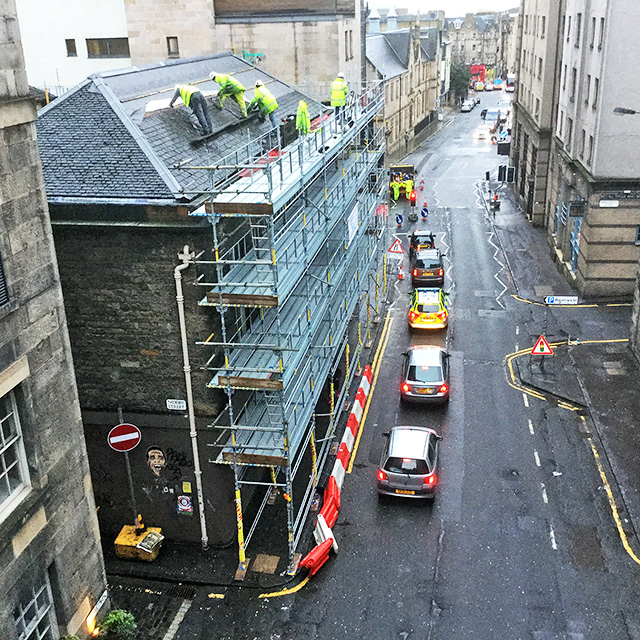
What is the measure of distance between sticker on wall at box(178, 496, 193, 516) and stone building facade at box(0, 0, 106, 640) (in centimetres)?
415

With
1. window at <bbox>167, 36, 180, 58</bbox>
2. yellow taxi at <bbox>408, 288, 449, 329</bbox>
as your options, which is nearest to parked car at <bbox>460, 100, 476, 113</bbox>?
window at <bbox>167, 36, 180, 58</bbox>

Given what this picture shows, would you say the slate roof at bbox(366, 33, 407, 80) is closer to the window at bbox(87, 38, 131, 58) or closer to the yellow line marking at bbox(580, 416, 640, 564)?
the window at bbox(87, 38, 131, 58)

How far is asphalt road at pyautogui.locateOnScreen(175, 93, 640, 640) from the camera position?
1538 centimetres

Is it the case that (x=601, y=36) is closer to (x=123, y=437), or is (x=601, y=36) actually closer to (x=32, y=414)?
(x=123, y=437)

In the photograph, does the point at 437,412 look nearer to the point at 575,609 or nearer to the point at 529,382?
the point at 529,382

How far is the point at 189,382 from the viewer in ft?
53.3

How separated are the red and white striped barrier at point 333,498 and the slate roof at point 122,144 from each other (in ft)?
28.5

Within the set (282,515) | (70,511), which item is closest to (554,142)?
(282,515)

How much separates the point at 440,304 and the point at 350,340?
4836mm

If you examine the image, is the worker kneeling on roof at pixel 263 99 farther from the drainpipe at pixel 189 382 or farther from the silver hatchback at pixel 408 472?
the silver hatchback at pixel 408 472

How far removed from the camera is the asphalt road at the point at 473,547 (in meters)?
15.4

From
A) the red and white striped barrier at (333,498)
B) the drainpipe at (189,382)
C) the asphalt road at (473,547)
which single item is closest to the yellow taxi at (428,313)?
the asphalt road at (473,547)

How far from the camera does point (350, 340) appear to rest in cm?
2866

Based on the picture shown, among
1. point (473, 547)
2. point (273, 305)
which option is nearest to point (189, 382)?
point (273, 305)
